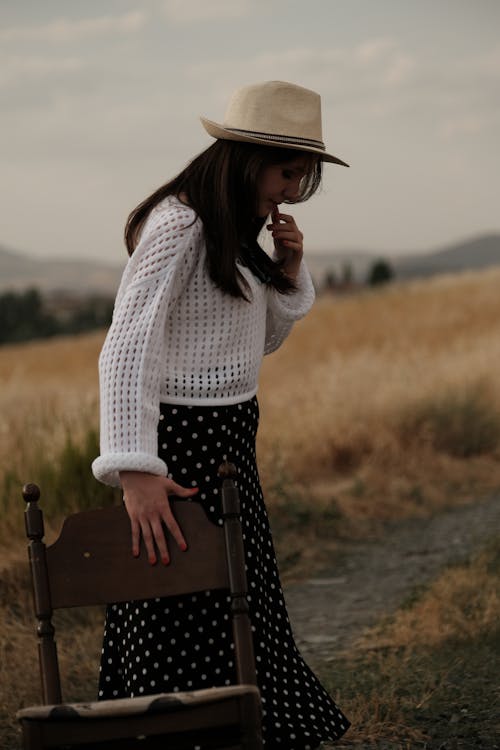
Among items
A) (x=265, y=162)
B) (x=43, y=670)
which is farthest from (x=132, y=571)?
(x=265, y=162)

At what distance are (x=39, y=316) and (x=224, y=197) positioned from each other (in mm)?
53618

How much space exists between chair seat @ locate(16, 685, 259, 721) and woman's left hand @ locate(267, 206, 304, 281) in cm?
131

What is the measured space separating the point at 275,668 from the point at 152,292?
42.1 inches

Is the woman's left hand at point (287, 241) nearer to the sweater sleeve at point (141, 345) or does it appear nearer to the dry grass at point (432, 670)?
the sweater sleeve at point (141, 345)

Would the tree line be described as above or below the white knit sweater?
below

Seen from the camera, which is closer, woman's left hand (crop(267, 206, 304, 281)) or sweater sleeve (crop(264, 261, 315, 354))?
woman's left hand (crop(267, 206, 304, 281))

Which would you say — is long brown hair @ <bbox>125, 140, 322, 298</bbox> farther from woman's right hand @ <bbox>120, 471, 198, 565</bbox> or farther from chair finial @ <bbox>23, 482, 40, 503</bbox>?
chair finial @ <bbox>23, 482, 40, 503</bbox>

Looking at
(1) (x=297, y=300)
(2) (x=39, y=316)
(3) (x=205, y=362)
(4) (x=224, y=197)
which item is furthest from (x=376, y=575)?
(2) (x=39, y=316)

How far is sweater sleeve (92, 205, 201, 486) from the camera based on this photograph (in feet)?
8.75

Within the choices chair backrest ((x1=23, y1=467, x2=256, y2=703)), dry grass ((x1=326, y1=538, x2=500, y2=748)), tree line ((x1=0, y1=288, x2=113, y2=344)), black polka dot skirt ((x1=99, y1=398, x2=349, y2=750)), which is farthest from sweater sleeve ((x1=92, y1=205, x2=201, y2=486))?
tree line ((x1=0, y1=288, x2=113, y2=344))

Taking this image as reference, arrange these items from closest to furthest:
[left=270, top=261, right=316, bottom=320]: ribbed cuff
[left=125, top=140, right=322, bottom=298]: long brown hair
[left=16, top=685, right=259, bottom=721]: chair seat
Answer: [left=16, top=685, right=259, bottom=721]: chair seat, [left=125, top=140, right=322, bottom=298]: long brown hair, [left=270, top=261, right=316, bottom=320]: ribbed cuff

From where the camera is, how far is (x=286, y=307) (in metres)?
3.33

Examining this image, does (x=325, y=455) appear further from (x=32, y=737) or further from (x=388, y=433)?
(x=32, y=737)

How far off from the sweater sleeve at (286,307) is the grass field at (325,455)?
6.17 feet
